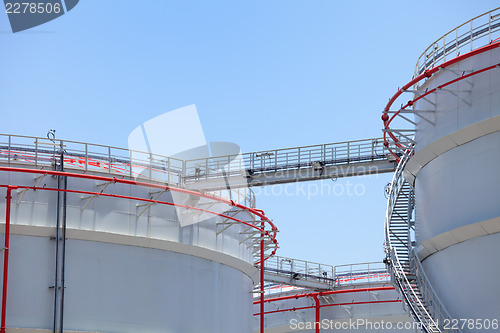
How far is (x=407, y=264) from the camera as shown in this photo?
32188 millimetres

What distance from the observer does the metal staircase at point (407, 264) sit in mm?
28797

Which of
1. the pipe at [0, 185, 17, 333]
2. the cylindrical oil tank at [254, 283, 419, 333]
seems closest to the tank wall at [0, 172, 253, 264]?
the pipe at [0, 185, 17, 333]

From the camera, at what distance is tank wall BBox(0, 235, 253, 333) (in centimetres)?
2714

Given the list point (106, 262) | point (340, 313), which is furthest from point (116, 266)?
point (340, 313)

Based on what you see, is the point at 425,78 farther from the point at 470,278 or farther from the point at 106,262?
the point at 106,262

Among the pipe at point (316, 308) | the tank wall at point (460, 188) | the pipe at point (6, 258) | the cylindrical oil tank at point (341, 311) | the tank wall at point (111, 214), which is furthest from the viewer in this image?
the pipe at point (316, 308)

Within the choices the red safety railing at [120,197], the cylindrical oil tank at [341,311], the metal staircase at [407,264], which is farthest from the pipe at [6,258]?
the cylindrical oil tank at [341,311]

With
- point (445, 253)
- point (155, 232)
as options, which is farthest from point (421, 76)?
point (155, 232)

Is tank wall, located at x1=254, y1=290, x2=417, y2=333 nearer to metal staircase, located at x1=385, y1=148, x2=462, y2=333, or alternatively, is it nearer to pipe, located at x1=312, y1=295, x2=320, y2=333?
pipe, located at x1=312, y1=295, x2=320, y2=333

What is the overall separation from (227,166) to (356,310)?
464 inches

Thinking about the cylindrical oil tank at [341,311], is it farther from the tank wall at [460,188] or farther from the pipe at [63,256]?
the pipe at [63,256]

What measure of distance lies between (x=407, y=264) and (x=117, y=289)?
461 inches

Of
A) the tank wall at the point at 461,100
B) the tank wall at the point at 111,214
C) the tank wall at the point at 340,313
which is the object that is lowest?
the tank wall at the point at 340,313

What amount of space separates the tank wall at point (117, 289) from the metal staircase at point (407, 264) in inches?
279
